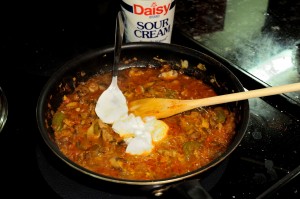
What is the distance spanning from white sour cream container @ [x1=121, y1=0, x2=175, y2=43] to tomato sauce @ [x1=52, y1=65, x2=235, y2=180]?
0.15 m

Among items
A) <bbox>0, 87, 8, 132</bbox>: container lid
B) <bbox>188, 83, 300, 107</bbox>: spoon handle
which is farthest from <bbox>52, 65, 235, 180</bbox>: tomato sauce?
<bbox>0, 87, 8, 132</bbox>: container lid

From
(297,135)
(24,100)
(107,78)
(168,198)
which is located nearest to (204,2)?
(107,78)

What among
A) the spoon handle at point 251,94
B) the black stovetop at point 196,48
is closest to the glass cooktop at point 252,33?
the black stovetop at point 196,48

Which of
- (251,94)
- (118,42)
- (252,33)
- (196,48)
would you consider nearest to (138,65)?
(118,42)

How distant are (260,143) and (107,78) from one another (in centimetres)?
74

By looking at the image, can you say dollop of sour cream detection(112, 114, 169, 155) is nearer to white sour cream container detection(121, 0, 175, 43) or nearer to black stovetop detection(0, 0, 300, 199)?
black stovetop detection(0, 0, 300, 199)

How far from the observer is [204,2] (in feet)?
7.49

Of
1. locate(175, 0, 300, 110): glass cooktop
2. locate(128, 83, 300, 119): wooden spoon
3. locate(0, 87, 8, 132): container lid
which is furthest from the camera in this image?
locate(175, 0, 300, 110): glass cooktop

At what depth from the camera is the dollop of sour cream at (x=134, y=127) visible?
4.36ft

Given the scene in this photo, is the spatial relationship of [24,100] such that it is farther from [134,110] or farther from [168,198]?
[168,198]

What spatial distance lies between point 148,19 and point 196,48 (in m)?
0.40

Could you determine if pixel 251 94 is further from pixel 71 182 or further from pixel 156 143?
pixel 71 182

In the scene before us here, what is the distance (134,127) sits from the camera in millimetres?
1372

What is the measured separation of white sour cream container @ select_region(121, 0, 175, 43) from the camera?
5.20 ft
